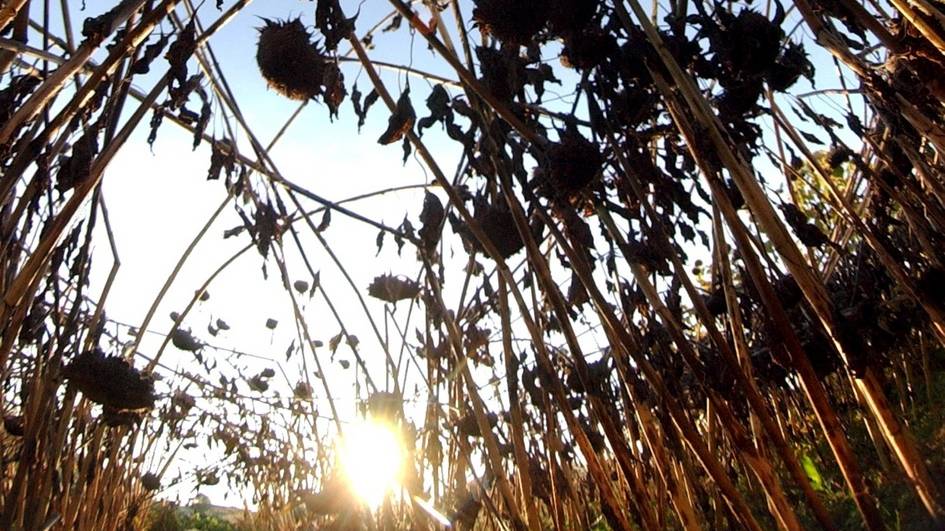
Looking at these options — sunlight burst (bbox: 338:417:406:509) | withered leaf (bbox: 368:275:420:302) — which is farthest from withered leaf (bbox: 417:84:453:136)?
sunlight burst (bbox: 338:417:406:509)

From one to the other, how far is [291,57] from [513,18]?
1.72 ft

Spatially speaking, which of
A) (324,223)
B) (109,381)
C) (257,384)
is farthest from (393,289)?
(257,384)

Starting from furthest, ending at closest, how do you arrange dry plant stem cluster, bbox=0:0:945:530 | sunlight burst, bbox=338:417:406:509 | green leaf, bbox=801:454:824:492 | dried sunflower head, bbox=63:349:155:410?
green leaf, bbox=801:454:824:492 < sunlight burst, bbox=338:417:406:509 < dried sunflower head, bbox=63:349:155:410 < dry plant stem cluster, bbox=0:0:945:530

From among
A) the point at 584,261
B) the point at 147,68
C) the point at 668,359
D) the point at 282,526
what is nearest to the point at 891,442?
the point at 668,359

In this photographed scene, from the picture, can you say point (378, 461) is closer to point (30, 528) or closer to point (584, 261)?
point (30, 528)

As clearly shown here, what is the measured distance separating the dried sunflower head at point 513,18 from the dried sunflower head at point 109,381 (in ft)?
4.19

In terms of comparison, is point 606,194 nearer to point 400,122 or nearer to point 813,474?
point 400,122

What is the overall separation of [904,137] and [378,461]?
1752 millimetres

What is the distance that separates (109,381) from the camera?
1.83m

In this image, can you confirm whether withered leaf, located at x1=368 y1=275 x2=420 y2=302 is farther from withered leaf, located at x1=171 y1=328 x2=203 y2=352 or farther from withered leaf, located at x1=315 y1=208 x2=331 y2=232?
withered leaf, located at x1=171 y1=328 x2=203 y2=352

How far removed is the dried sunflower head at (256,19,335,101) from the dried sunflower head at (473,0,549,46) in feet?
1.25

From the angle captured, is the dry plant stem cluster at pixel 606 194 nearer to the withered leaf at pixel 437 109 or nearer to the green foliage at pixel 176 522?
the withered leaf at pixel 437 109

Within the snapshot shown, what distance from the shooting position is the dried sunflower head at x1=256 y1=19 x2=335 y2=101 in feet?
5.07

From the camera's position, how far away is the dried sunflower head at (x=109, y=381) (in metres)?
1.74
